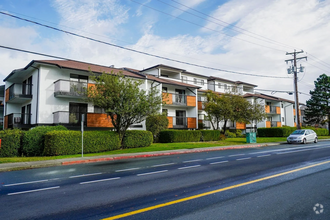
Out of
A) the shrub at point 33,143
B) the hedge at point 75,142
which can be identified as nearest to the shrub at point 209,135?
the hedge at point 75,142

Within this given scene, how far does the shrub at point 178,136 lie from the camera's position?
25781 millimetres

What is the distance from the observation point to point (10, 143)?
1589cm

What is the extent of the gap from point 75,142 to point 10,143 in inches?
155

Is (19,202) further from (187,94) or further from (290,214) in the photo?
(187,94)

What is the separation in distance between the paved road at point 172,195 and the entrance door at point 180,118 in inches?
874

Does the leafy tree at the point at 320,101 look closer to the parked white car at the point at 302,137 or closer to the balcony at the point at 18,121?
the parked white car at the point at 302,137

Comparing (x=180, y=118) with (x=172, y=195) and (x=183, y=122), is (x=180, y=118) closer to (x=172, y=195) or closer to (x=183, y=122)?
(x=183, y=122)

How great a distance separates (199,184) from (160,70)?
92.2 ft

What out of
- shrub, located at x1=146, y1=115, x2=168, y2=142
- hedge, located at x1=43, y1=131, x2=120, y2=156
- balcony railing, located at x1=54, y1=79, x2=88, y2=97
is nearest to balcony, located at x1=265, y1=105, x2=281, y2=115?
shrub, located at x1=146, y1=115, x2=168, y2=142

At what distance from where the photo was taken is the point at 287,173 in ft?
28.7

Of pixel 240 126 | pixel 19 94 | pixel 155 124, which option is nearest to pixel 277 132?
pixel 240 126

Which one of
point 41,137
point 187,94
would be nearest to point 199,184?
point 41,137

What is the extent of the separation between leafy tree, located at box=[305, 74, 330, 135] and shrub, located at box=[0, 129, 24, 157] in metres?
52.6

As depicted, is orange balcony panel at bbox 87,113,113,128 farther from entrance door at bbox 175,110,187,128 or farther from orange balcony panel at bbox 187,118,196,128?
orange balcony panel at bbox 187,118,196,128
